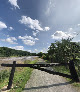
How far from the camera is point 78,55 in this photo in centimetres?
974

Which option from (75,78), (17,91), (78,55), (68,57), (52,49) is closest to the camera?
(17,91)

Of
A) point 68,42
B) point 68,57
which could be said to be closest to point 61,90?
point 68,57

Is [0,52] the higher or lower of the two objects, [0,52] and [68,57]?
the higher

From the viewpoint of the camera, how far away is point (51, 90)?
394cm

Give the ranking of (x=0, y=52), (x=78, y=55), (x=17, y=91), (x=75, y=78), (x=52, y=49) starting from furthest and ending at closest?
(x=0, y=52)
(x=52, y=49)
(x=78, y=55)
(x=75, y=78)
(x=17, y=91)

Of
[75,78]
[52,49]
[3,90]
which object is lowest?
[3,90]

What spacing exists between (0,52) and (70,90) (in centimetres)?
→ 6720

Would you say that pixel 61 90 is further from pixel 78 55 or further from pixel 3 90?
pixel 78 55

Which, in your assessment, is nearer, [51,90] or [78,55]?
[51,90]

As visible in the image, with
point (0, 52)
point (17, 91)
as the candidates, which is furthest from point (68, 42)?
point (0, 52)

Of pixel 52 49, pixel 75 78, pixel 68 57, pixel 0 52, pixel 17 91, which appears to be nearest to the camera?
pixel 17 91

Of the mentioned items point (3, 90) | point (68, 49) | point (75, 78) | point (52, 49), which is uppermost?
point (52, 49)

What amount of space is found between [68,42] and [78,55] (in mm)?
2540

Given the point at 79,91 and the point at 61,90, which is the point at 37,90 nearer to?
the point at 61,90
